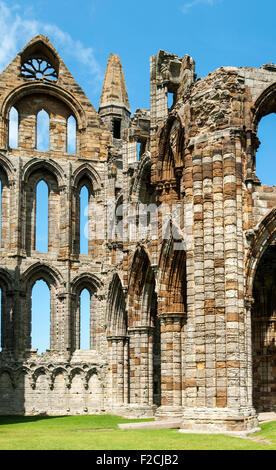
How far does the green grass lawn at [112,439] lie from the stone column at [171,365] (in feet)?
6.47

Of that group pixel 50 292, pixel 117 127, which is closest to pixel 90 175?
pixel 117 127

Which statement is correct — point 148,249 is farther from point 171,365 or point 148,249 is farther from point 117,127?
point 117,127

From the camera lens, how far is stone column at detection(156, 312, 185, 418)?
2527 centimetres

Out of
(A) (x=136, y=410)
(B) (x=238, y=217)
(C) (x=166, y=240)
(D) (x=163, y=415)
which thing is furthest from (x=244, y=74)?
(A) (x=136, y=410)

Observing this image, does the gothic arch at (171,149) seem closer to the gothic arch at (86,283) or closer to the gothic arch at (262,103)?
the gothic arch at (262,103)

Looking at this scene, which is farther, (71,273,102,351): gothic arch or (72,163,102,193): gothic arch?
(72,163,102,193): gothic arch

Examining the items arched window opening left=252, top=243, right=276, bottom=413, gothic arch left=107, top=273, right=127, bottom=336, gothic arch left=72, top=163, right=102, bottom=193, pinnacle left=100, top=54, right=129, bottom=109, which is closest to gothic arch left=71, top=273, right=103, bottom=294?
gothic arch left=107, top=273, right=127, bottom=336

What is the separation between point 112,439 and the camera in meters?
18.9

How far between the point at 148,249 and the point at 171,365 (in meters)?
5.14

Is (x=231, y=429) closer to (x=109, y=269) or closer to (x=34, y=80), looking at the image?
(x=109, y=269)

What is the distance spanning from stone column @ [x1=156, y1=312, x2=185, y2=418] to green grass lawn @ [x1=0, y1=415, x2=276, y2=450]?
77.7 inches

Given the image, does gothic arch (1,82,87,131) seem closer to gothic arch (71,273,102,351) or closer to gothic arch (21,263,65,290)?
gothic arch (21,263,65,290)

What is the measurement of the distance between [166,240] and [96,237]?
1008 cm

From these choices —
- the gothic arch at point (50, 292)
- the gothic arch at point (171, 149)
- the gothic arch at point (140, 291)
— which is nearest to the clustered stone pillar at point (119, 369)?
the gothic arch at point (50, 292)
